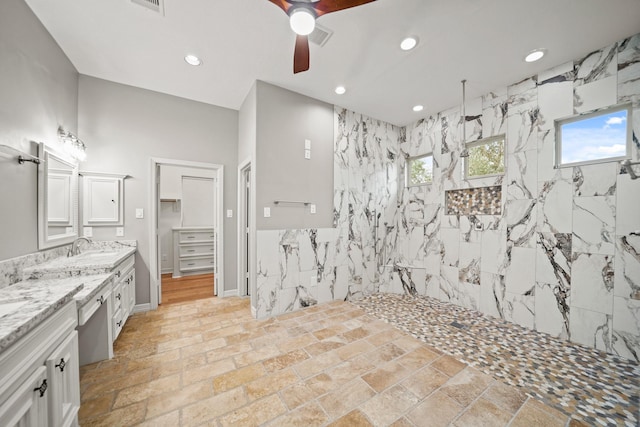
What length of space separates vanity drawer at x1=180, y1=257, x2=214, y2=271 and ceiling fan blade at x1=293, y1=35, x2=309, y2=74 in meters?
4.46

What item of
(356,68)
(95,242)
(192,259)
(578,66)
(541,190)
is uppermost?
(356,68)

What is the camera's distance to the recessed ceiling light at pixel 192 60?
2419mm

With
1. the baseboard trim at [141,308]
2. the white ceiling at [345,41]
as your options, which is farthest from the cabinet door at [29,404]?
the white ceiling at [345,41]

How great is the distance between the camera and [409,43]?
2.19 m

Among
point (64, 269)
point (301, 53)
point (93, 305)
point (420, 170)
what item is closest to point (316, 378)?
point (93, 305)

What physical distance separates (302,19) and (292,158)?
1654mm

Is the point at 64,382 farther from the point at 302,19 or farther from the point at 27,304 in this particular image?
the point at 302,19

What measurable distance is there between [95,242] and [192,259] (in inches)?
84.7

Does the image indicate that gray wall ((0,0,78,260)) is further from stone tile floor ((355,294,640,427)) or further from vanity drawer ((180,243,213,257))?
stone tile floor ((355,294,640,427))

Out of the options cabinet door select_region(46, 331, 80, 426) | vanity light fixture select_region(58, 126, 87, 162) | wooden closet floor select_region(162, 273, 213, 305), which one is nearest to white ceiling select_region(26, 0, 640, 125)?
vanity light fixture select_region(58, 126, 87, 162)

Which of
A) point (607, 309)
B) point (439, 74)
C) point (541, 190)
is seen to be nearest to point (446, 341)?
point (607, 309)

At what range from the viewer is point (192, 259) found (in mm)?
4781

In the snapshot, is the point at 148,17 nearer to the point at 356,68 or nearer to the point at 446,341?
the point at 356,68

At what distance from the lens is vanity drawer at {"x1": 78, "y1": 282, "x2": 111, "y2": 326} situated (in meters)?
1.46
